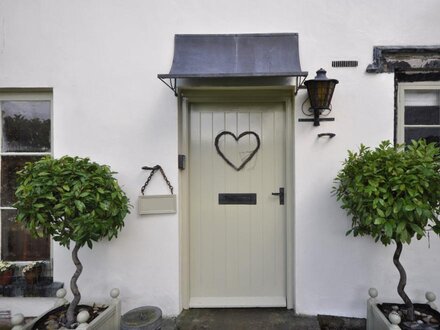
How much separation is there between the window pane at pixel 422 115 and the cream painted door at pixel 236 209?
1.14 m

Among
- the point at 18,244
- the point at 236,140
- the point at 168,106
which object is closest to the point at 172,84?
the point at 168,106

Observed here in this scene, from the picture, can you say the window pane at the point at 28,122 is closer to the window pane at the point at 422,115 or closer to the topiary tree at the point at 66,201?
the topiary tree at the point at 66,201

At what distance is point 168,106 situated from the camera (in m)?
2.56

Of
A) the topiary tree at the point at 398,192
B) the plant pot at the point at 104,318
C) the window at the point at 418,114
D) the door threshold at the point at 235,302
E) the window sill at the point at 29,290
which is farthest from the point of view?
the door threshold at the point at 235,302

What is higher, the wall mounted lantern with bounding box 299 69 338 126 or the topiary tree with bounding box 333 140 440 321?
the wall mounted lantern with bounding box 299 69 338 126

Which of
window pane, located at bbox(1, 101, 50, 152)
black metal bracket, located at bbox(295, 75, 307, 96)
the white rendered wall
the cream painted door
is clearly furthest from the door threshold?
window pane, located at bbox(1, 101, 50, 152)

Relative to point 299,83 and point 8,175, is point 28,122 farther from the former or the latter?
point 299,83

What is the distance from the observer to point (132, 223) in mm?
2578

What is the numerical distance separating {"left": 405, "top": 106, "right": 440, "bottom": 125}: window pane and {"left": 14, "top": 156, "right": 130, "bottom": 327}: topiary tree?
8.71 ft

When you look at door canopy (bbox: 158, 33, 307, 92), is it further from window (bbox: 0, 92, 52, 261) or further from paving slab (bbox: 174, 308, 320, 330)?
paving slab (bbox: 174, 308, 320, 330)

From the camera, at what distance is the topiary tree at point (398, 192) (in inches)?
75.0

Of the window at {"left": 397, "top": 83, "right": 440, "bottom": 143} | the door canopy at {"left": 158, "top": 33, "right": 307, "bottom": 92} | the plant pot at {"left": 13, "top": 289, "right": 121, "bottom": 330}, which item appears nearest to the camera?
the plant pot at {"left": 13, "top": 289, "right": 121, "bottom": 330}

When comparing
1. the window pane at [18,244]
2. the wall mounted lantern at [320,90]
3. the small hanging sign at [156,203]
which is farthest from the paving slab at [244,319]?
the wall mounted lantern at [320,90]

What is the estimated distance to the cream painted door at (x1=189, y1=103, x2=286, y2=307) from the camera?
2.80m
